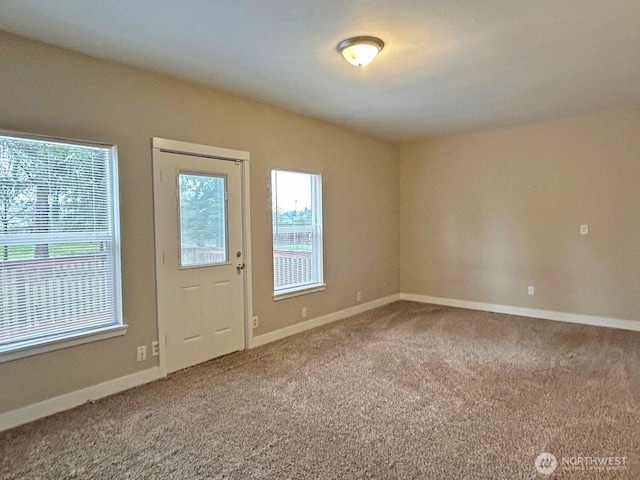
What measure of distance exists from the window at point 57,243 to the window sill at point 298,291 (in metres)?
1.73

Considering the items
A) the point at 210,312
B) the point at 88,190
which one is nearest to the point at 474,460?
the point at 210,312

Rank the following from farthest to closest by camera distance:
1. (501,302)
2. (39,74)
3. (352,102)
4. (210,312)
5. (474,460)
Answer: (501,302) → (352,102) → (210,312) → (39,74) → (474,460)

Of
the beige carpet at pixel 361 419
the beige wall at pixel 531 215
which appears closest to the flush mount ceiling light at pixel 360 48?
the beige carpet at pixel 361 419

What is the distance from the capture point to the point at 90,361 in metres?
3.00

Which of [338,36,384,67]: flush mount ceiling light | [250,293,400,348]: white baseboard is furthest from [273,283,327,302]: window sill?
[338,36,384,67]: flush mount ceiling light

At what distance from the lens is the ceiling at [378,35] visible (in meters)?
2.38

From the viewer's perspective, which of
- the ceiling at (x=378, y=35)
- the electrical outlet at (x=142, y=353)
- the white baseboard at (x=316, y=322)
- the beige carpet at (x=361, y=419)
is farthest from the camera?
the white baseboard at (x=316, y=322)

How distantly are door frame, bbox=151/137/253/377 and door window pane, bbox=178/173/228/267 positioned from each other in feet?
0.71

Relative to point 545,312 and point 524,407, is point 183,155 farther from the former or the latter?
point 545,312

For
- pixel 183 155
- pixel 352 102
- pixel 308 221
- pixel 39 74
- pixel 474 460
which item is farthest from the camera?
pixel 308 221

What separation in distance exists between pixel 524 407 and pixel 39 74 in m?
4.07

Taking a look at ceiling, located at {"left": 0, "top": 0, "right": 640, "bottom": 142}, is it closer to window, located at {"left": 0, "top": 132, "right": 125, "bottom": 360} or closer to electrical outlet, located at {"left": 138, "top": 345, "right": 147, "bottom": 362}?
window, located at {"left": 0, "top": 132, "right": 125, "bottom": 360}

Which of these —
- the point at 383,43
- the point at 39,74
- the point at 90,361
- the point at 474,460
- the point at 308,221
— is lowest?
the point at 474,460

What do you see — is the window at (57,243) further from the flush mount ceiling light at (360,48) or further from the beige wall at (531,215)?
the beige wall at (531,215)
